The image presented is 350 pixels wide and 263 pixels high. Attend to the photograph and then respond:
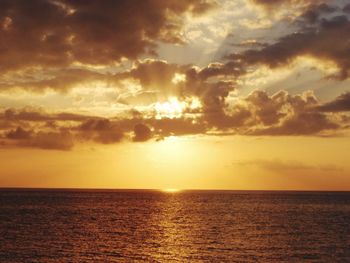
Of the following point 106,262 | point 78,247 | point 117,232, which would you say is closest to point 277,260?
point 106,262

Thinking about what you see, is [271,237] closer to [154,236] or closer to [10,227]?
[154,236]

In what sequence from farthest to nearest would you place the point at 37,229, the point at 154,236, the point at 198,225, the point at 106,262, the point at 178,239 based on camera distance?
the point at 198,225 → the point at 37,229 → the point at 154,236 → the point at 178,239 → the point at 106,262

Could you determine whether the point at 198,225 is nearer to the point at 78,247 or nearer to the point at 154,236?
the point at 154,236

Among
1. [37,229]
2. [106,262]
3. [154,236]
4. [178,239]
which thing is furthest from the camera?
[37,229]

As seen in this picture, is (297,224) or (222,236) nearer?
(222,236)

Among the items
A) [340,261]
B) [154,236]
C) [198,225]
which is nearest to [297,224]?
[198,225]

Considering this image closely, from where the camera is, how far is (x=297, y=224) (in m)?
98.3

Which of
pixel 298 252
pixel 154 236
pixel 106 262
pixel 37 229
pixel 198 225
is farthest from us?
pixel 198 225

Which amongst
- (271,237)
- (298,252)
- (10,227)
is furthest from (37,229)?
(298,252)

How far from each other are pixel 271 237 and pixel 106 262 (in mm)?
30948

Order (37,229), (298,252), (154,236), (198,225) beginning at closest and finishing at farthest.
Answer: (298,252) < (154,236) < (37,229) < (198,225)

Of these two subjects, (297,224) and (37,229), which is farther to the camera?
(297,224)

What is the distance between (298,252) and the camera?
200ft

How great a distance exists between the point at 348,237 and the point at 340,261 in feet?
79.0
